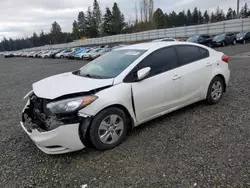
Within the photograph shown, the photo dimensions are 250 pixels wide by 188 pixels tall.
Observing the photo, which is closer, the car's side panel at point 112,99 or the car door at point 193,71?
the car's side panel at point 112,99

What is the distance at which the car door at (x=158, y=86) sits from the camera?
3580 millimetres

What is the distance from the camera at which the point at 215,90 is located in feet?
16.0

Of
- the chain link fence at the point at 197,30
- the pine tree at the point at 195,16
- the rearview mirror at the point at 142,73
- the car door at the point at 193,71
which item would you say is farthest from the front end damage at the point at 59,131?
the pine tree at the point at 195,16

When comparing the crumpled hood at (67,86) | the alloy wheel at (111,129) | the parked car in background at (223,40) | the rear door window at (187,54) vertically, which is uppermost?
the parked car in background at (223,40)

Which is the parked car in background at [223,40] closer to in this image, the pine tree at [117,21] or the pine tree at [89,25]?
the pine tree at [117,21]

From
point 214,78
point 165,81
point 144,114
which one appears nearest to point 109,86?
point 144,114

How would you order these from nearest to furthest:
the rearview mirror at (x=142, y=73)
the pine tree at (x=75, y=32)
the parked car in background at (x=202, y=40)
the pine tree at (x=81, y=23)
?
the rearview mirror at (x=142, y=73), the parked car in background at (x=202, y=40), the pine tree at (x=81, y=23), the pine tree at (x=75, y=32)

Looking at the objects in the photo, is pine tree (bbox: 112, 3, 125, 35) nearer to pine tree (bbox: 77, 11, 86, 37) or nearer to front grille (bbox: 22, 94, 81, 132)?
pine tree (bbox: 77, 11, 86, 37)

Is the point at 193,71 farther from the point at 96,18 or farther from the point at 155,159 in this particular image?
the point at 96,18

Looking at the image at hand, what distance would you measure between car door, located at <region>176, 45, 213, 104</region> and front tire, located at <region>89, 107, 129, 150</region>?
1.44m

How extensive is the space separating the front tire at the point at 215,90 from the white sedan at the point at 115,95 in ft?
0.10

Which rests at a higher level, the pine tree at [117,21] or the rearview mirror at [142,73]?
the pine tree at [117,21]

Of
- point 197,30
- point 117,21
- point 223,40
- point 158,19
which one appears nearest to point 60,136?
point 223,40

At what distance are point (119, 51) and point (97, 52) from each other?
813 inches
